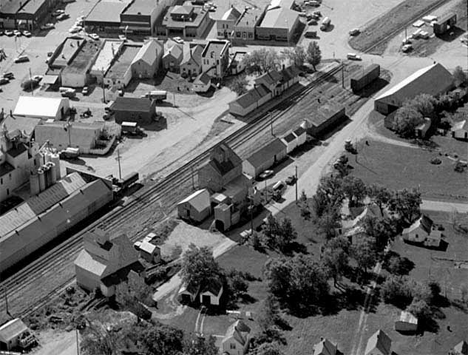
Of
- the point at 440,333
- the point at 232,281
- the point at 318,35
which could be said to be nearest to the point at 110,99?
the point at 318,35

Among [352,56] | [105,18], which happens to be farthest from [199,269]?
[105,18]

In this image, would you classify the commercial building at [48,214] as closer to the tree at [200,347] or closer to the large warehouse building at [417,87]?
the tree at [200,347]

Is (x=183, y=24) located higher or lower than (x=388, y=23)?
higher

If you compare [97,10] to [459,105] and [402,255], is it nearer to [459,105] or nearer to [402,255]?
[459,105]

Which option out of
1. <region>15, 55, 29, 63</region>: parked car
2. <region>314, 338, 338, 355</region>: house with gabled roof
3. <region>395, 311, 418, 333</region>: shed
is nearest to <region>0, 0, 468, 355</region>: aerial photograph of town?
<region>395, 311, 418, 333</region>: shed

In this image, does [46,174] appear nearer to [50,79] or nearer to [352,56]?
[50,79]

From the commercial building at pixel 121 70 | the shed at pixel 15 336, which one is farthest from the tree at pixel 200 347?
the commercial building at pixel 121 70

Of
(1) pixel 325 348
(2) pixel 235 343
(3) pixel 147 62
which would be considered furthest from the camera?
(3) pixel 147 62
